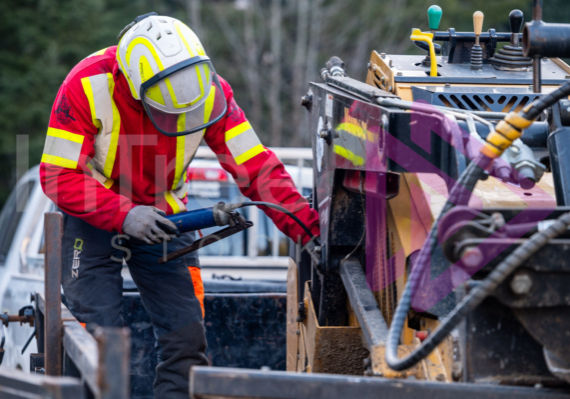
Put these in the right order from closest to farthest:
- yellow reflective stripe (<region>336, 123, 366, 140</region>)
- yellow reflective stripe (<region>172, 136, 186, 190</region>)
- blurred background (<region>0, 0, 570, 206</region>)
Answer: yellow reflective stripe (<region>336, 123, 366, 140</region>), yellow reflective stripe (<region>172, 136, 186, 190</region>), blurred background (<region>0, 0, 570, 206</region>)

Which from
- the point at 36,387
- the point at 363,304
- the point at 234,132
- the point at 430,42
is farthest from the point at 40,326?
the point at 430,42

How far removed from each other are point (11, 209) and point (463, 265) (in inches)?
203

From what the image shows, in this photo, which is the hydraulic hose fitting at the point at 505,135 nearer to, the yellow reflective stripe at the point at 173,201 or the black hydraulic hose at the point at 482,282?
the black hydraulic hose at the point at 482,282

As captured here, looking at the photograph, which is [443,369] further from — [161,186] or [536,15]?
[161,186]

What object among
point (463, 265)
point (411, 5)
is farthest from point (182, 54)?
point (411, 5)

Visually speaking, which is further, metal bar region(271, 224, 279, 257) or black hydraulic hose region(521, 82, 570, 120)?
metal bar region(271, 224, 279, 257)

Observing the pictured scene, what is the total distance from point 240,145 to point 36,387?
1.75 meters

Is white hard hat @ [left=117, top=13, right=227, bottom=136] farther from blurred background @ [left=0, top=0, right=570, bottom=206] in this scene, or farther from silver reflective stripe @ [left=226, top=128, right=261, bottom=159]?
blurred background @ [left=0, top=0, right=570, bottom=206]

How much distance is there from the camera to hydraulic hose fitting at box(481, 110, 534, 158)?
1.55 meters

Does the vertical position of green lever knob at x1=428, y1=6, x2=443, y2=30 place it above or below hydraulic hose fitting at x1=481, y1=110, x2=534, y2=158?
above

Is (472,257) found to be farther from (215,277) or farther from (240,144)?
(215,277)

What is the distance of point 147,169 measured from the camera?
2957 millimetres

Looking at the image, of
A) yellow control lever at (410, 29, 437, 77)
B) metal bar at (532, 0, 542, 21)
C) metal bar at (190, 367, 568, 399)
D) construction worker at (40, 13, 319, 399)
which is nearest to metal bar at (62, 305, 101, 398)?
metal bar at (190, 367, 568, 399)

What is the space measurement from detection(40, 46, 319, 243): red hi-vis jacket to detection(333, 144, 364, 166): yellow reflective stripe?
507mm
